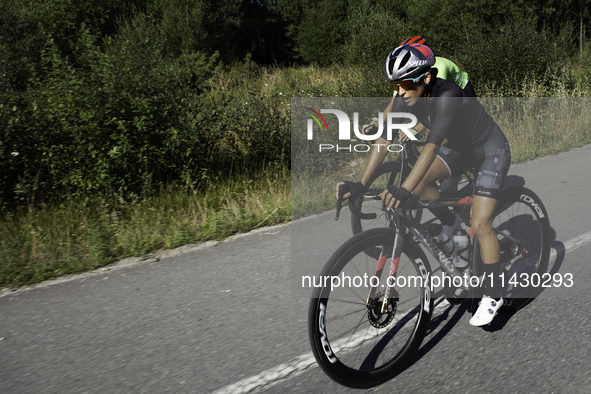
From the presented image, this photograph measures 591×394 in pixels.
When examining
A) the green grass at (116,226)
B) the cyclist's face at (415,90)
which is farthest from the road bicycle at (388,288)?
the green grass at (116,226)

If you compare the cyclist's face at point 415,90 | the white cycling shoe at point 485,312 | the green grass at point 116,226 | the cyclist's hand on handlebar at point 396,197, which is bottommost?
the white cycling shoe at point 485,312

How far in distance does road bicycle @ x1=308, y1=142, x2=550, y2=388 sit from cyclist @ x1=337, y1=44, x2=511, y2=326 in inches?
4.2

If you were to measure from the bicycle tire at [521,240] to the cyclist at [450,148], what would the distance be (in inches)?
9.1

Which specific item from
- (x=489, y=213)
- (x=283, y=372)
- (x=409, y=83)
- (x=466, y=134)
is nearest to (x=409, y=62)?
(x=409, y=83)

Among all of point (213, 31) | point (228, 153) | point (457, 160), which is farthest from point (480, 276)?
point (213, 31)

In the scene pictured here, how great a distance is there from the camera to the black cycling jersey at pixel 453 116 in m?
2.86

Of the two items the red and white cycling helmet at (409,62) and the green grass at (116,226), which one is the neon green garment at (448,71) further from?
the green grass at (116,226)

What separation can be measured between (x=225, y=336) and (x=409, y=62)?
223cm

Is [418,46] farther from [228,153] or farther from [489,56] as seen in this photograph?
[489,56]

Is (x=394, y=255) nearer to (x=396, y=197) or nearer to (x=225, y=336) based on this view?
(x=396, y=197)

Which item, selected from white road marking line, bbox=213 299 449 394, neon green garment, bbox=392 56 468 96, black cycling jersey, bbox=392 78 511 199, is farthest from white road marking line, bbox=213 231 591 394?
neon green garment, bbox=392 56 468 96

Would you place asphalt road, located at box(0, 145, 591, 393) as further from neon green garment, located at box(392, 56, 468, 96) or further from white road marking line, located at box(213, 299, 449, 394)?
neon green garment, located at box(392, 56, 468, 96)

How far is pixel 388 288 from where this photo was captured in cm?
288

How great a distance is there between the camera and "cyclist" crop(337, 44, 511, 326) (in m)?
2.84
